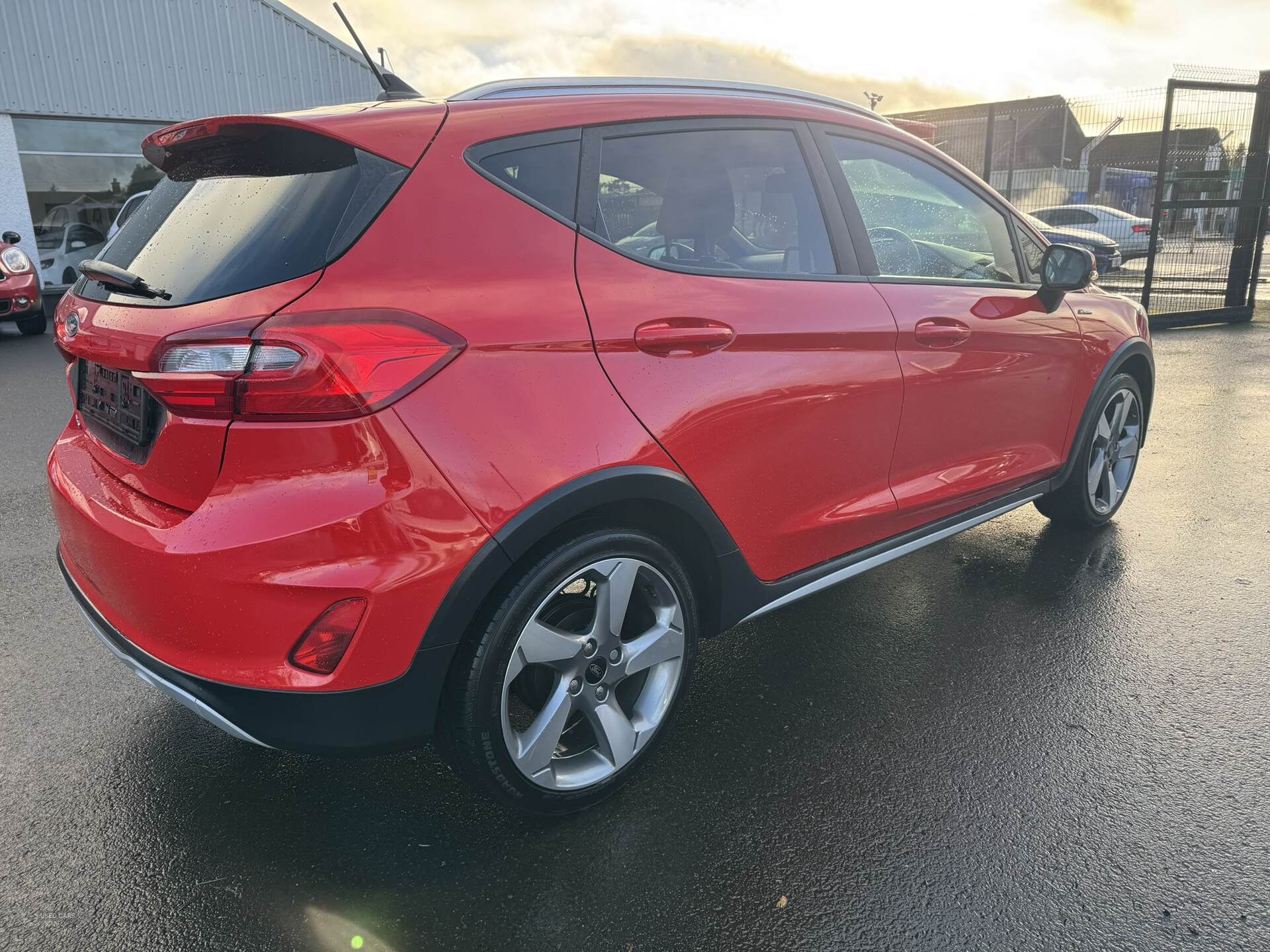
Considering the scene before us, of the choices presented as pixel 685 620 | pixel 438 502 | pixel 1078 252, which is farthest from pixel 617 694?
pixel 1078 252

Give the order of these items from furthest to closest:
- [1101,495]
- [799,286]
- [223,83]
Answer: [223,83] → [1101,495] → [799,286]

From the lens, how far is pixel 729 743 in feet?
9.09

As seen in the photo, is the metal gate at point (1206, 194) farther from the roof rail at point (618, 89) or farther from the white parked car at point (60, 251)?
the white parked car at point (60, 251)

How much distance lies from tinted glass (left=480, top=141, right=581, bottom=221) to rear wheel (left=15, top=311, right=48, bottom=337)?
1250cm

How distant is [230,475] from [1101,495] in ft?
12.9

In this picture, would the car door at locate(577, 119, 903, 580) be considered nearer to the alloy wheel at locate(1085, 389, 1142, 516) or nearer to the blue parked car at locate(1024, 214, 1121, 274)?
the alloy wheel at locate(1085, 389, 1142, 516)

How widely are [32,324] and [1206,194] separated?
15012 millimetres

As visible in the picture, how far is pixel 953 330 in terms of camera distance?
125 inches

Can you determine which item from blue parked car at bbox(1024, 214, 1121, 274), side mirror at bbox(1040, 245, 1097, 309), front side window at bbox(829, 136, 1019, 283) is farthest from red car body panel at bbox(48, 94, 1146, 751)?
blue parked car at bbox(1024, 214, 1121, 274)

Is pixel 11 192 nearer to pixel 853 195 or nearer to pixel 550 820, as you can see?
pixel 853 195

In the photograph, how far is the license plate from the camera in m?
2.11

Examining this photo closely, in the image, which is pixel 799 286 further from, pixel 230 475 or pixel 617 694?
pixel 230 475

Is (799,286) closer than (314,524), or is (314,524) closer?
(314,524)

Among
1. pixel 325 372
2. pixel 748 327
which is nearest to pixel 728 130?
pixel 748 327
